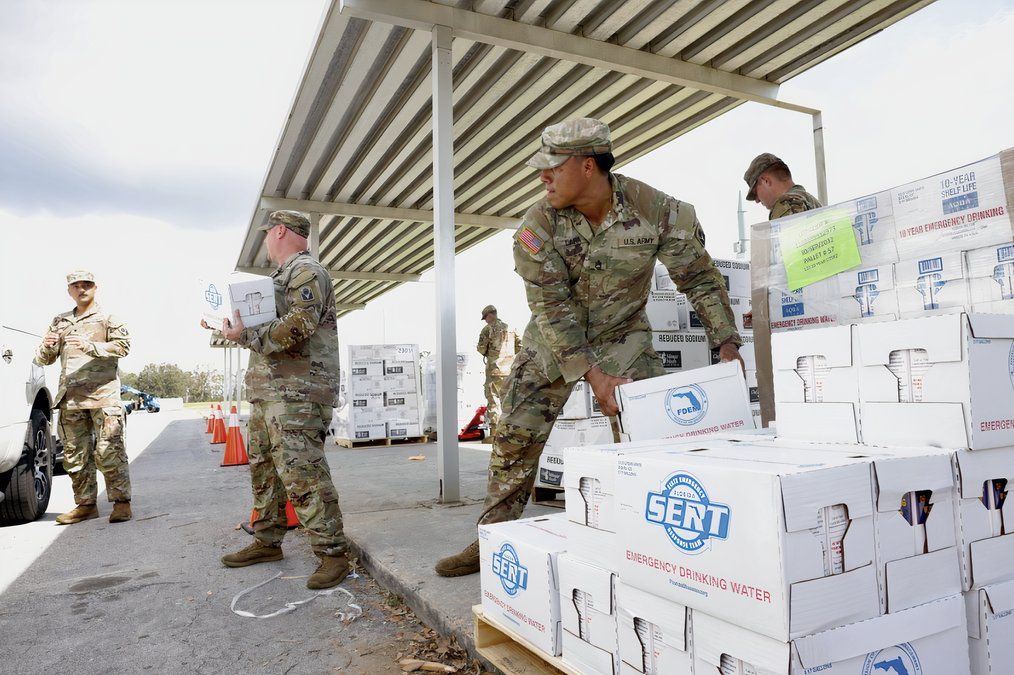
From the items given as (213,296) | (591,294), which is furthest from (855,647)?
(213,296)

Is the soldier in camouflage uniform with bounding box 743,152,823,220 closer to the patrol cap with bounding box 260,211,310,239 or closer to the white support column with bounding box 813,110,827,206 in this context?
the patrol cap with bounding box 260,211,310,239

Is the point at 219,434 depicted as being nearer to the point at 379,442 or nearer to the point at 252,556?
the point at 379,442

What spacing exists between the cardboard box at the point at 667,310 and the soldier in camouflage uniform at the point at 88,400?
4346mm

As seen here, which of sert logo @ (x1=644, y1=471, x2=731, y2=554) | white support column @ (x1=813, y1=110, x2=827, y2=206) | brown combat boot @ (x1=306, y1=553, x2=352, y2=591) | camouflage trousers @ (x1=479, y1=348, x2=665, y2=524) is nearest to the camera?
sert logo @ (x1=644, y1=471, x2=731, y2=554)

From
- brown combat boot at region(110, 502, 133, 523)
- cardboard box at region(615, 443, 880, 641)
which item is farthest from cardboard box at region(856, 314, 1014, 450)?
brown combat boot at region(110, 502, 133, 523)

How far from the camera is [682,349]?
4434 millimetres

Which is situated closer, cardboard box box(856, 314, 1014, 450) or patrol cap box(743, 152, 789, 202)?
cardboard box box(856, 314, 1014, 450)

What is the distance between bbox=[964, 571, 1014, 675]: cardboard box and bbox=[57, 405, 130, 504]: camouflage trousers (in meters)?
5.80

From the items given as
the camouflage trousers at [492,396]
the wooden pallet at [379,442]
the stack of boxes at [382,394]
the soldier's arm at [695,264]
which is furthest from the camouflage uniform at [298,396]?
the wooden pallet at [379,442]

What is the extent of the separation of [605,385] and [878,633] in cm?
145

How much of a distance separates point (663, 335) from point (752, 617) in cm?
313

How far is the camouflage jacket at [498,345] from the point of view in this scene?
10984 millimetres

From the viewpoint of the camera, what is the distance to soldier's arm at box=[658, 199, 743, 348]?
2.99m

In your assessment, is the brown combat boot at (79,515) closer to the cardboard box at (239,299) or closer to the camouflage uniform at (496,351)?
the cardboard box at (239,299)
